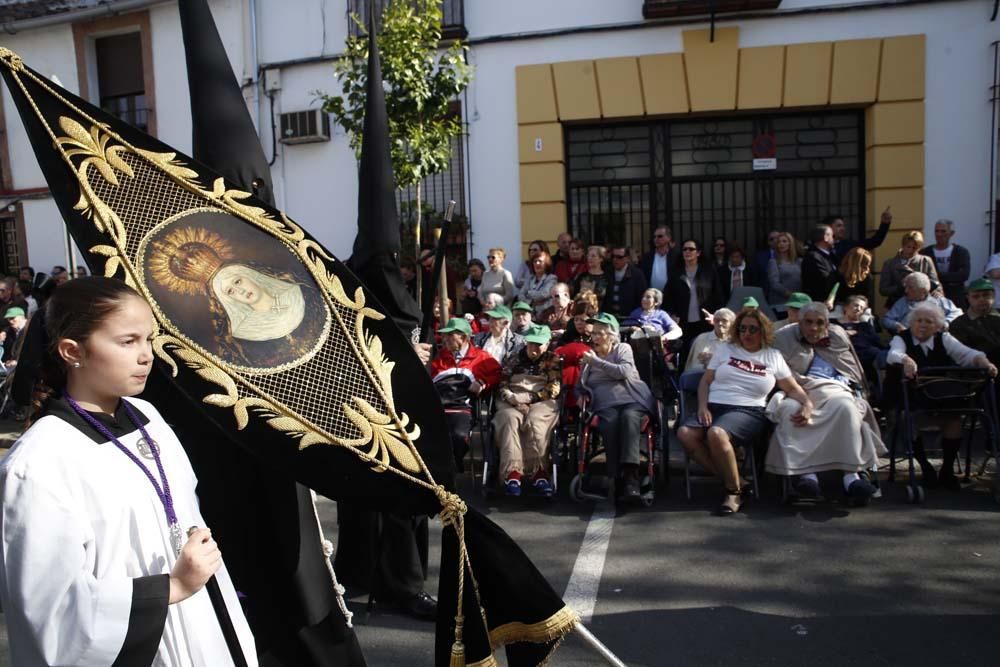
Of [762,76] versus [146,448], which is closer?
[146,448]

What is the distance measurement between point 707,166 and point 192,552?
10.7 meters

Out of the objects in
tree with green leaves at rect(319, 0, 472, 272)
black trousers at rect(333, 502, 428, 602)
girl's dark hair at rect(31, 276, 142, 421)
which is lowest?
black trousers at rect(333, 502, 428, 602)

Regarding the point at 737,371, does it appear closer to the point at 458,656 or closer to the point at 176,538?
the point at 458,656

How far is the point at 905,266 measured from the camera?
891 cm

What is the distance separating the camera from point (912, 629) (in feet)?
12.8

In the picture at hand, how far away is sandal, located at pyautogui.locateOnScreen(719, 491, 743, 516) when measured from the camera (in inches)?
228

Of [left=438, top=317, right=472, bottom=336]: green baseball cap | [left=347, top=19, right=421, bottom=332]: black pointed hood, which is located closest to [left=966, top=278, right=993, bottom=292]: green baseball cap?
[left=438, top=317, right=472, bottom=336]: green baseball cap

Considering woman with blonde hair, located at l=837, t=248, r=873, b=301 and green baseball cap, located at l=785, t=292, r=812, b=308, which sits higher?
woman with blonde hair, located at l=837, t=248, r=873, b=301

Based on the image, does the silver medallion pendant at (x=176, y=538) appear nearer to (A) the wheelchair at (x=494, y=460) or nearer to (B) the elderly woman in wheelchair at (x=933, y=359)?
(A) the wheelchair at (x=494, y=460)

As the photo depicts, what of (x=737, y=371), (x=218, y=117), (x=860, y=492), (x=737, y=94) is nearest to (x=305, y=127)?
(x=737, y=94)

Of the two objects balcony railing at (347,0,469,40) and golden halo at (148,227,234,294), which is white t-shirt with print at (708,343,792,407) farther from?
balcony railing at (347,0,469,40)

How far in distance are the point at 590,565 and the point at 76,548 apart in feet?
12.1

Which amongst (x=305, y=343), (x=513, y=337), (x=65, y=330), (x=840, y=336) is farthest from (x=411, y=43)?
(x=65, y=330)

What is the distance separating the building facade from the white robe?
1010 cm
